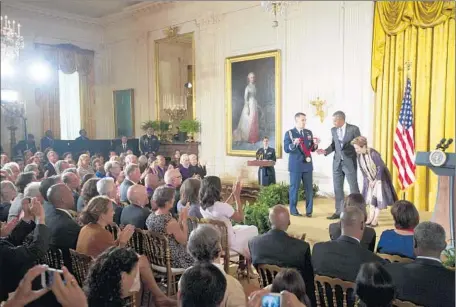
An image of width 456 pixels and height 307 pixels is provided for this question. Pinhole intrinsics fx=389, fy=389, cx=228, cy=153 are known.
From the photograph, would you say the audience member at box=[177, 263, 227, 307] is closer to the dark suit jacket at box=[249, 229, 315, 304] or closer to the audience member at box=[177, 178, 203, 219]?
the dark suit jacket at box=[249, 229, 315, 304]

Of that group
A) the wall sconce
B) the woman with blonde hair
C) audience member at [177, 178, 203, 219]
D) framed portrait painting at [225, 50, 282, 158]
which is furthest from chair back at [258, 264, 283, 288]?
framed portrait painting at [225, 50, 282, 158]

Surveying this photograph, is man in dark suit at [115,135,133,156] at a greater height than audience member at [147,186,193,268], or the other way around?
man in dark suit at [115,135,133,156]

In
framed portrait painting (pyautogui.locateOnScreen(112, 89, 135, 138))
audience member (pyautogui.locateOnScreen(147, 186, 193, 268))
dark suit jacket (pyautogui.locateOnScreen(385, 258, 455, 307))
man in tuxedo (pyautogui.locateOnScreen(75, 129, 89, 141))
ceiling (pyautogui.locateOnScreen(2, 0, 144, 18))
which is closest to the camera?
dark suit jacket (pyautogui.locateOnScreen(385, 258, 455, 307))

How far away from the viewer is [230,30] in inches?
→ 376

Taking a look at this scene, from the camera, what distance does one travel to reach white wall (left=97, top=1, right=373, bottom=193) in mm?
7539

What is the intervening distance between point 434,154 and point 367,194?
1.59 meters

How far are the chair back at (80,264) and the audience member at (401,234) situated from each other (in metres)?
1.94

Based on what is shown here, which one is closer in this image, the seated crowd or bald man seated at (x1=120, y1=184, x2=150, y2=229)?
the seated crowd

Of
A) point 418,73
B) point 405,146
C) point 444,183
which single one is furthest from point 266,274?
point 418,73

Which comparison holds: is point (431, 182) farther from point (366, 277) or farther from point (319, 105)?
point (366, 277)

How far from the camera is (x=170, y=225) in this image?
2.95m

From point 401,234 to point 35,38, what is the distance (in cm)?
422

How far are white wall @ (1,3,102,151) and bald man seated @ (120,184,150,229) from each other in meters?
1.07

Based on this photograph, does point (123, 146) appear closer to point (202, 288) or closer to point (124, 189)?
point (124, 189)
